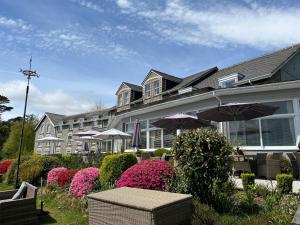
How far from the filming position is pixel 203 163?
550 centimetres

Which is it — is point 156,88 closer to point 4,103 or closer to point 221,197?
point 221,197

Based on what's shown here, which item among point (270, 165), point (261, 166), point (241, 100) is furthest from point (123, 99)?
point (270, 165)

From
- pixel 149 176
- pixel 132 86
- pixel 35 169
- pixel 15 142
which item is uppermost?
pixel 132 86

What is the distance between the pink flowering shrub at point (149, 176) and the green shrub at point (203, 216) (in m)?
1.37

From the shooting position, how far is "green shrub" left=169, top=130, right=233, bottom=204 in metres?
5.51

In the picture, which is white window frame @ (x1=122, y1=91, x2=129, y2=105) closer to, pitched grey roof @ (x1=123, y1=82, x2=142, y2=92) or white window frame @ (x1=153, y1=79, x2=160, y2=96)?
pitched grey roof @ (x1=123, y1=82, x2=142, y2=92)

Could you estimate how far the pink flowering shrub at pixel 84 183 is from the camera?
7941mm

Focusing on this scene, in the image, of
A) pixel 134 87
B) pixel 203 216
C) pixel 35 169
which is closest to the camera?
pixel 203 216

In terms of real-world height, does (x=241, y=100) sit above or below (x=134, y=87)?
below

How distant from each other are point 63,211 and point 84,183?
40.6 inches

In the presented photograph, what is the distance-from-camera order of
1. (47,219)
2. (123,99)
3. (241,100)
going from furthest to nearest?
(123,99) < (241,100) < (47,219)

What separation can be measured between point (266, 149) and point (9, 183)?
14.1m

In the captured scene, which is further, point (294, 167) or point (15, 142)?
point (15, 142)

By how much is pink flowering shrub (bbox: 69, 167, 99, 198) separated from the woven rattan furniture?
2.88m
